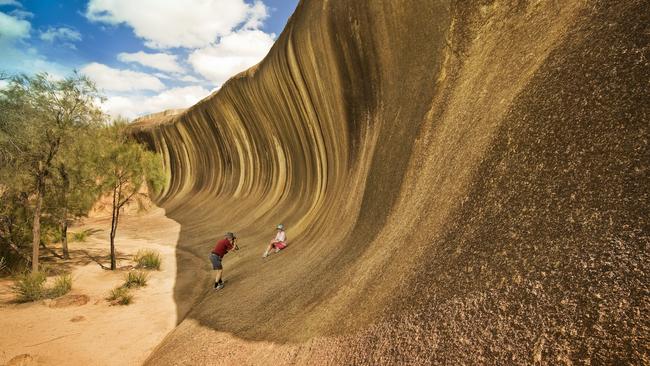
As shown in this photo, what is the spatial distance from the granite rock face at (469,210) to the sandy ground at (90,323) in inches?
25.3

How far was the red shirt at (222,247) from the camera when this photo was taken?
862 cm

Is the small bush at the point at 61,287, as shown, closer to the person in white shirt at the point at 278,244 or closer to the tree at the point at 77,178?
the tree at the point at 77,178

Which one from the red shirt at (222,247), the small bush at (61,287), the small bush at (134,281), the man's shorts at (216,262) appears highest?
the small bush at (61,287)

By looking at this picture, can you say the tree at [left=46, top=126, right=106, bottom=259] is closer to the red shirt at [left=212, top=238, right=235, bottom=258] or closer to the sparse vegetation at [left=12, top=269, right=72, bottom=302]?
the sparse vegetation at [left=12, top=269, right=72, bottom=302]

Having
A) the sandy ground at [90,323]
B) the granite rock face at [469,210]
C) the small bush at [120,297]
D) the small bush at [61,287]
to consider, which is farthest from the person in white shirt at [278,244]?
the small bush at [61,287]

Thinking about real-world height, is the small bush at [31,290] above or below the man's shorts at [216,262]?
above

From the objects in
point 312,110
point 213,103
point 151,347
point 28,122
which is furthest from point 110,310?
point 213,103

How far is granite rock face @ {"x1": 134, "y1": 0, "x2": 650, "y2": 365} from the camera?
78.7 inches

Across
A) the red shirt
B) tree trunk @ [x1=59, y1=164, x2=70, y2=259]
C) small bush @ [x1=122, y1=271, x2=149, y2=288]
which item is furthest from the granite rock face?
tree trunk @ [x1=59, y1=164, x2=70, y2=259]

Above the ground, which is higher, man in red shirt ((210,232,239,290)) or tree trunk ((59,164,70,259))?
tree trunk ((59,164,70,259))

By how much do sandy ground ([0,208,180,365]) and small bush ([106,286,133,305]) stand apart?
0.14m

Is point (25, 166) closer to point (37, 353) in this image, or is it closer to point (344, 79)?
point (37, 353)

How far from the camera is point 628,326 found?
1664mm

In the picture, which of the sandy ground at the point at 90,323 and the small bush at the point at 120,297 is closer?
the sandy ground at the point at 90,323
